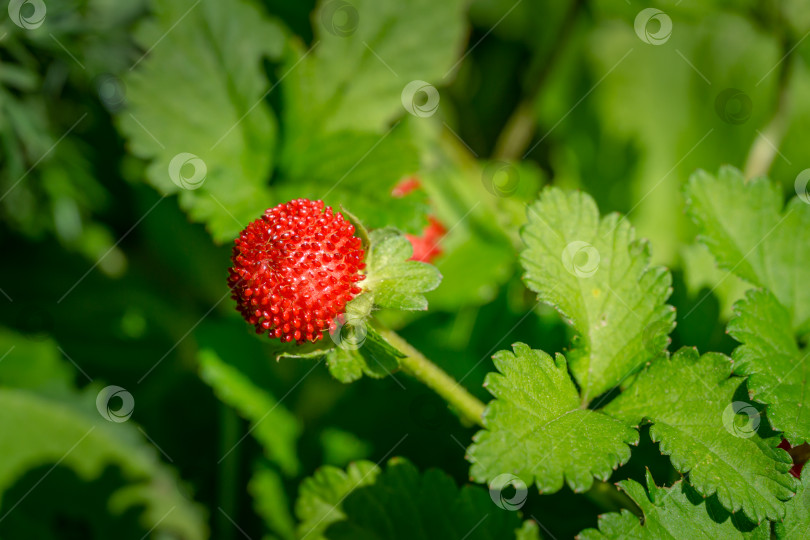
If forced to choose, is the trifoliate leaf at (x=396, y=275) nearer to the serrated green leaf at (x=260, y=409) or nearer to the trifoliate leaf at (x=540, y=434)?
the trifoliate leaf at (x=540, y=434)

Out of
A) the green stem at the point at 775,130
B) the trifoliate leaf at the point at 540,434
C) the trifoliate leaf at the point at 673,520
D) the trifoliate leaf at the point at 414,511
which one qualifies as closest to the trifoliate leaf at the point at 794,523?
the trifoliate leaf at the point at 673,520

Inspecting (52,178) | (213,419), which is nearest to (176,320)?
(213,419)

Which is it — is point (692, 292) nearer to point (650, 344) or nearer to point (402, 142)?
point (650, 344)

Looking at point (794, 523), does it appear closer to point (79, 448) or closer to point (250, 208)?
point (250, 208)

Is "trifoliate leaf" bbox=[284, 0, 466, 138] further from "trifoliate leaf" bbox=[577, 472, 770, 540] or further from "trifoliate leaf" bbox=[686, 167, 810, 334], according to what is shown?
"trifoliate leaf" bbox=[577, 472, 770, 540]

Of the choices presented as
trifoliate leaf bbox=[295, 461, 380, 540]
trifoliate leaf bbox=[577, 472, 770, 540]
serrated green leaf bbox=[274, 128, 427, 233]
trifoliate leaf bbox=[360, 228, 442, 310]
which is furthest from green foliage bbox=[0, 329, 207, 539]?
trifoliate leaf bbox=[577, 472, 770, 540]

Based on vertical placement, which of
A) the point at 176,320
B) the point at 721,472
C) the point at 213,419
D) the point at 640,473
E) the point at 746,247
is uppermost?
the point at 746,247
